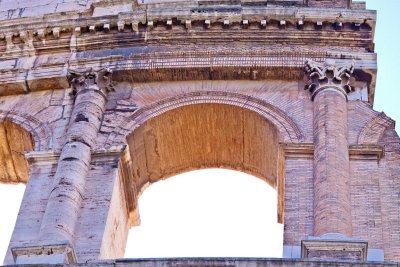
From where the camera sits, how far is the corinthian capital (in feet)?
59.0

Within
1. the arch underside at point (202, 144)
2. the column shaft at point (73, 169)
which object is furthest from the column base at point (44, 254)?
the arch underside at point (202, 144)

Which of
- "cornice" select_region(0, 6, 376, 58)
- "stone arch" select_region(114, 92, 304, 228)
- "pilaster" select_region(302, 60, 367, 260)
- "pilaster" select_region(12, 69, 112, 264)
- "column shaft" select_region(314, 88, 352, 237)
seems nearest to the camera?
"pilaster" select_region(302, 60, 367, 260)

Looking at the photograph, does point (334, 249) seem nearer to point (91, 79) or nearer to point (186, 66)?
point (186, 66)

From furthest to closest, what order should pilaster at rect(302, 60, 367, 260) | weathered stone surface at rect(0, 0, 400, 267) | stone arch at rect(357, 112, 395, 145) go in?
stone arch at rect(357, 112, 395, 145)
weathered stone surface at rect(0, 0, 400, 267)
pilaster at rect(302, 60, 367, 260)

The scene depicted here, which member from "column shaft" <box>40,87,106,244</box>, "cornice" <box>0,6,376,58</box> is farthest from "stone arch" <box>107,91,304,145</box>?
"cornice" <box>0,6,376,58</box>

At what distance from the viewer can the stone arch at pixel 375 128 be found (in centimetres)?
1723

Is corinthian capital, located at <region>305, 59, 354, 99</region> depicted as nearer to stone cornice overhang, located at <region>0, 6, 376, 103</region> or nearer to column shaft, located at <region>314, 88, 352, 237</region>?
→ column shaft, located at <region>314, 88, 352, 237</region>

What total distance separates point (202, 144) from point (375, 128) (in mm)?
3093

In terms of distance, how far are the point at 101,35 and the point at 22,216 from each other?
4.65m

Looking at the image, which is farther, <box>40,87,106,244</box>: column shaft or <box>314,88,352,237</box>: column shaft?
<box>40,87,106,244</box>: column shaft

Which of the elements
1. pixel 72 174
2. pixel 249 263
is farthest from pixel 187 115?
pixel 249 263

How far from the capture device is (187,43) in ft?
63.7

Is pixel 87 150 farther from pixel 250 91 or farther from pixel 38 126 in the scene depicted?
pixel 250 91

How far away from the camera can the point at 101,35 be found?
19.8 m
